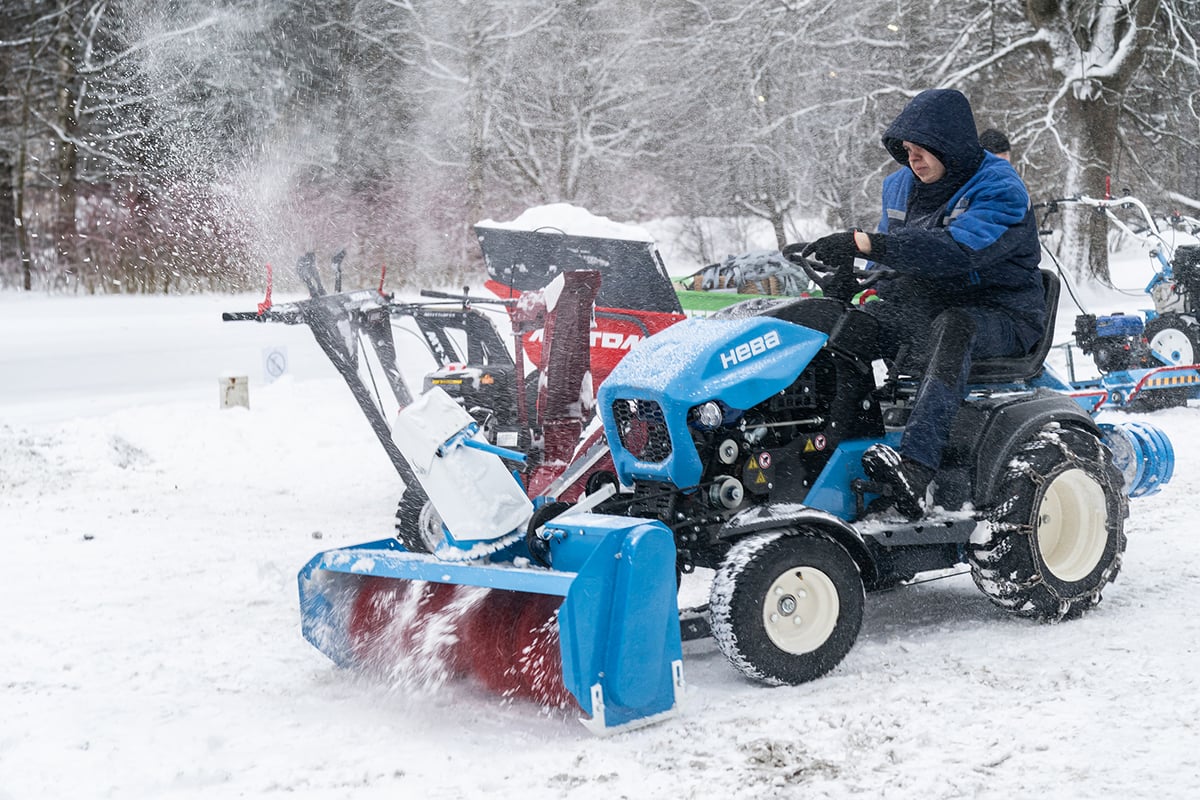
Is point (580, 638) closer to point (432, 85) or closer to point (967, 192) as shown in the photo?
point (967, 192)

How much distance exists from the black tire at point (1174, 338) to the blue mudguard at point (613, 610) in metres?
8.79

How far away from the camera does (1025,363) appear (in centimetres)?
480

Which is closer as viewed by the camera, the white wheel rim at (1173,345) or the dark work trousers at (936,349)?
the dark work trousers at (936,349)

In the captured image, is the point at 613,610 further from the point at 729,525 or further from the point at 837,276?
the point at 837,276

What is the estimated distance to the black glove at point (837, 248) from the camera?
4328 millimetres

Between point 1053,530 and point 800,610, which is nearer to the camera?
point 800,610

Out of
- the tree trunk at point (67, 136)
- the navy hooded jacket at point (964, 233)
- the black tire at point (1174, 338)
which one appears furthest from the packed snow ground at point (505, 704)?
the tree trunk at point (67, 136)

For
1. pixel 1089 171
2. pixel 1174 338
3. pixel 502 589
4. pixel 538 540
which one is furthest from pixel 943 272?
pixel 1089 171

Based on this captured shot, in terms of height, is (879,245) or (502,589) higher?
(879,245)

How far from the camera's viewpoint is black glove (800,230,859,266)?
4328 mm

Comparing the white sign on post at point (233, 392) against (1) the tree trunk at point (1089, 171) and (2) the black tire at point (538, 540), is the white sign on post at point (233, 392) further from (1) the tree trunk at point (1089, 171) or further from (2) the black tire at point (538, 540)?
(1) the tree trunk at point (1089, 171)

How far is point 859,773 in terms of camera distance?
126 inches

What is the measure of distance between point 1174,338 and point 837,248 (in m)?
8.00

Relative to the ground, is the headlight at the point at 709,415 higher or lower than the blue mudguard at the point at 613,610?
higher
